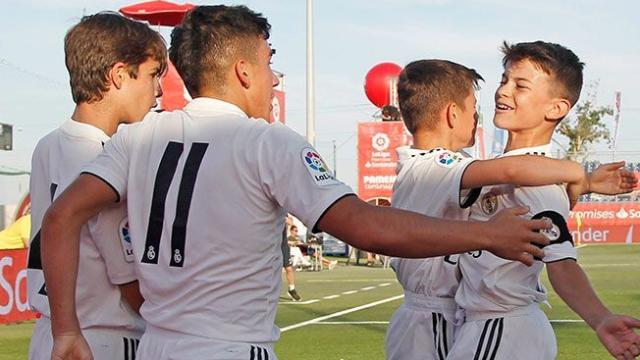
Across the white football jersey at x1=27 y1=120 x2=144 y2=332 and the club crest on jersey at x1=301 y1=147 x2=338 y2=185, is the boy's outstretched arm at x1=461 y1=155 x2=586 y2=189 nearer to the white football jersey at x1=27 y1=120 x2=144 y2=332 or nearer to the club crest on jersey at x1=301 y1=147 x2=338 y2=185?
the club crest on jersey at x1=301 y1=147 x2=338 y2=185

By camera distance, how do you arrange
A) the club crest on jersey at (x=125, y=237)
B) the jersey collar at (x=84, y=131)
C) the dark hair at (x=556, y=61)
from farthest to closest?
the dark hair at (x=556, y=61) < the jersey collar at (x=84, y=131) < the club crest on jersey at (x=125, y=237)

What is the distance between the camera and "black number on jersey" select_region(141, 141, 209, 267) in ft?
11.9

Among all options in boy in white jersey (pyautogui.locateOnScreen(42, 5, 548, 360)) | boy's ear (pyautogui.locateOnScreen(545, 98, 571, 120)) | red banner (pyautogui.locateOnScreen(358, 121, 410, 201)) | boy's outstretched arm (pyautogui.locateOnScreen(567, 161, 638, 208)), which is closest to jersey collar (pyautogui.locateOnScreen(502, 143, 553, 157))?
boy's ear (pyautogui.locateOnScreen(545, 98, 571, 120))

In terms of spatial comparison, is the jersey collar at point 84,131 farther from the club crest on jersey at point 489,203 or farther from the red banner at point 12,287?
the red banner at point 12,287

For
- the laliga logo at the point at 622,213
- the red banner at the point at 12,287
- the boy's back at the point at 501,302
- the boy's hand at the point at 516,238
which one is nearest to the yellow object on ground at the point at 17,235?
the red banner at the point at 12,287

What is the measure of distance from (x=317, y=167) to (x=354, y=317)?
45.2 ft

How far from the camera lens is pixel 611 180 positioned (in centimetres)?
456

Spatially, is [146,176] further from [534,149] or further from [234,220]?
[534,149]

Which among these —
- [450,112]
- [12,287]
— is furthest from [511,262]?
[12,287]

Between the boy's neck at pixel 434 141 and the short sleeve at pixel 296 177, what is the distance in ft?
6.48

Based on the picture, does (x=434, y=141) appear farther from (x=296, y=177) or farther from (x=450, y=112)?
(x=296, y=177)

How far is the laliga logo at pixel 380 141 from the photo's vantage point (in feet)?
121

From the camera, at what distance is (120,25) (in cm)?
428

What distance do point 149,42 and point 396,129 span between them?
1281 inches
